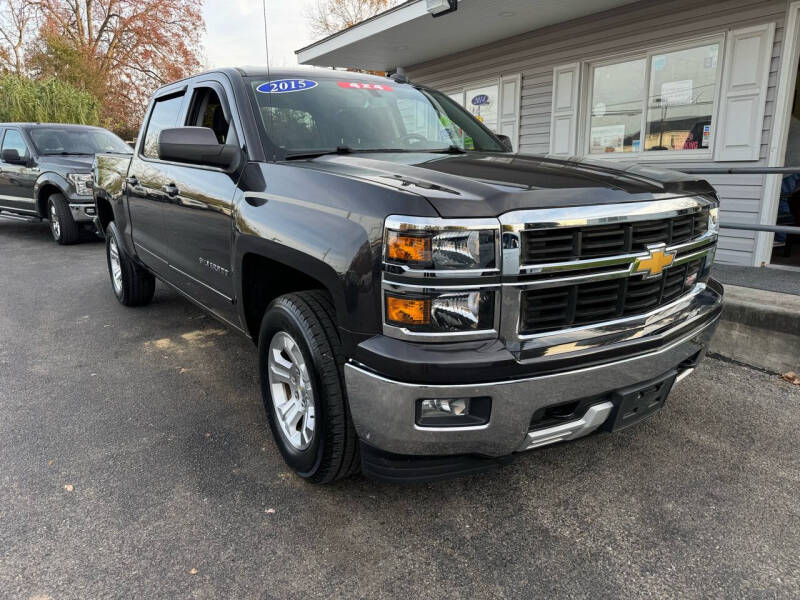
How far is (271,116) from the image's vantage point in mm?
2967

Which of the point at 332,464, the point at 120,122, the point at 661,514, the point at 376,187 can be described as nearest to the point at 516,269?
the point at 376,187

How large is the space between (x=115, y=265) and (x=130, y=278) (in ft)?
1.80

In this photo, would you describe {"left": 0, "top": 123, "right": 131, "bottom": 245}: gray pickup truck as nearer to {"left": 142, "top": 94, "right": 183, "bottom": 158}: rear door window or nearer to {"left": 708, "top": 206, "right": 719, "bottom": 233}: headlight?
{"left": 142, "top": 94, "right": 183, "bottom": 158}: rear door window

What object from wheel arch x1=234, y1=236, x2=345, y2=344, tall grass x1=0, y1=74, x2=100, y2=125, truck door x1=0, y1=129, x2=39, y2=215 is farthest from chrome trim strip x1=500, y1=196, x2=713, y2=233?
tall grass x1=0, y1=74, x2=100, y2=125

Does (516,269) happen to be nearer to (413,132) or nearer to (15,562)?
(413,132)

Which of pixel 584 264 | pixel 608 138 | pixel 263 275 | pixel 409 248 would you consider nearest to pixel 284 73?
pixel 263 275

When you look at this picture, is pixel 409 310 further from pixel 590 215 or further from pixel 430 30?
pixel 430 30

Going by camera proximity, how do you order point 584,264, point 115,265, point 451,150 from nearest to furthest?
point 584,264 → point 451,150 → point 115,265

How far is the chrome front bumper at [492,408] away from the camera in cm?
191

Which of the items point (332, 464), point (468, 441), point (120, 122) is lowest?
point (332, 464)

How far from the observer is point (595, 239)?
2049mm

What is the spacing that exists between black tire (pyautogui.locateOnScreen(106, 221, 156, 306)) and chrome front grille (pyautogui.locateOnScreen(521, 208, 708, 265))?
13.9 ft

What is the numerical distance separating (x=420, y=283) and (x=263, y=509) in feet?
4.26

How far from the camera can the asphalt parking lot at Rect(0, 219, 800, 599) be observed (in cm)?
204
